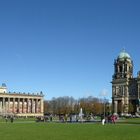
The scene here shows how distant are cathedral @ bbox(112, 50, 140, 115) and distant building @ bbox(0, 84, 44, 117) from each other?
31.6 m

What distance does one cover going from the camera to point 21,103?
181125 millimetres

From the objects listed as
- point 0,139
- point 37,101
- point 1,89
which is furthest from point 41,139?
point 1,89

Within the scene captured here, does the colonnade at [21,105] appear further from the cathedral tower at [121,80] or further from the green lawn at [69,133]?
the green lawn at [69,133]

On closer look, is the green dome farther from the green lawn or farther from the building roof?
the green lawn

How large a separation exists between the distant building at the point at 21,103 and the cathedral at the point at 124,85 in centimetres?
3163

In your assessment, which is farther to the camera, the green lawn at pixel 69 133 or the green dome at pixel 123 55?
the green dome at pixel 123 55

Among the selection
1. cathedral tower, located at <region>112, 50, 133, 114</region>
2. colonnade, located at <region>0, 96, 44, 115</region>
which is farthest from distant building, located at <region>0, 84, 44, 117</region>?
cathedral tower, located at <region>112, 50, 133, 114</region>

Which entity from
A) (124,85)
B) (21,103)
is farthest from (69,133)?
(124,85)

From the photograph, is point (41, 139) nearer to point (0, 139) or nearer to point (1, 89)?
point (0, 139)

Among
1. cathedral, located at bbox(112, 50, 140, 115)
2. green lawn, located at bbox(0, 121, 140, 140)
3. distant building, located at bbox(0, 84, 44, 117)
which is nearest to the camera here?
green lawn, located at bbox(0, 121, 140, 140)

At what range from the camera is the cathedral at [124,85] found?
181 meters

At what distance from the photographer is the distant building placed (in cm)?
17449

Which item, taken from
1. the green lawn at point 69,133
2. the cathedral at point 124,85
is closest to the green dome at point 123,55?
the cathedral at point 124,85

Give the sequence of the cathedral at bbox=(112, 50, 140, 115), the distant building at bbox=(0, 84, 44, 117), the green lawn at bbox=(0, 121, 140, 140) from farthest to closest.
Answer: the cathedral at bbox=(112, 50, 140, 115) → the distant building at bbox=(0, 84, 44, 117) → the green lawn at bbox=(0, 121, 140, 140)
